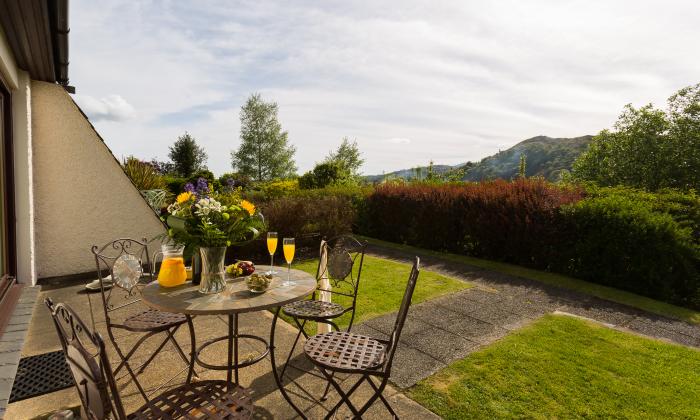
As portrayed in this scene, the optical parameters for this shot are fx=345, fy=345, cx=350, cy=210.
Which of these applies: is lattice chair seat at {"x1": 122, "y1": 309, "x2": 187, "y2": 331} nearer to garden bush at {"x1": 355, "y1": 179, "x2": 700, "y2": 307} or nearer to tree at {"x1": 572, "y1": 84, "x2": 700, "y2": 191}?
garden bush at {"x1": 355, "y1": 179, "x2": 700, "y2": 307}

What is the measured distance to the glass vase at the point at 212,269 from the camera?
7.59 feet

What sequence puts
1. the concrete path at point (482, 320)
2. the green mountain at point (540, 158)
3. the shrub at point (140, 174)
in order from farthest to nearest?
the green mountain at point (540, 158), the shrub at point (140, 174), the concrete path at point (482, 320)

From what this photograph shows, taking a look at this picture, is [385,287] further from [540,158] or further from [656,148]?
[540,158]

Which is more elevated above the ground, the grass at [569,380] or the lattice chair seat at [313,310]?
the lattice chair seat at [313,310]

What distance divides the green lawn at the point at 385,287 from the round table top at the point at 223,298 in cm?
159

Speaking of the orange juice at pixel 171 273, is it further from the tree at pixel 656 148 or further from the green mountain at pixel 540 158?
the green mountain at pixel 540 158

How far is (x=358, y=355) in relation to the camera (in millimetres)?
2262

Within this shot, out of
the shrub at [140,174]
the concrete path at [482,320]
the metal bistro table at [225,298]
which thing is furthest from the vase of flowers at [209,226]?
the shrub at [140,174]

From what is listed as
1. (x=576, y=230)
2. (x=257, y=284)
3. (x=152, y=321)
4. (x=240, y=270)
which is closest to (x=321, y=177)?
(x=576, y=230)

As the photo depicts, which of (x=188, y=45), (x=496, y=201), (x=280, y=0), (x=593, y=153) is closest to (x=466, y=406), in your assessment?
(x=280, y=0)

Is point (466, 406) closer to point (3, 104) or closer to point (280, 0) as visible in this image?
point (280, 0)

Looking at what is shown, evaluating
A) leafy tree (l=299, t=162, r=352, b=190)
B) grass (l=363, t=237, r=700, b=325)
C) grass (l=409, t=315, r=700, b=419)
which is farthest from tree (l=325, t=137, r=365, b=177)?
grass (l=409, t=315, r=700, b=419)

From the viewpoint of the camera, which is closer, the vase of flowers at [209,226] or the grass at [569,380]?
the vase of flowers at [209,226]

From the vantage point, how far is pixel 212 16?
492 cm
